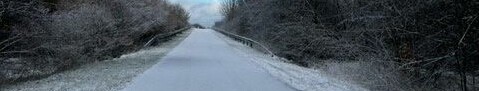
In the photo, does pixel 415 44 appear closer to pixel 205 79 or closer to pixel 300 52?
pixel 205 79

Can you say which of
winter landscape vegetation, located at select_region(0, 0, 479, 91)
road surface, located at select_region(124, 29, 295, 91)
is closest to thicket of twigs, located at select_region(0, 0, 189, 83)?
winter landscape vegetation, located at select_region(0, 0, 479, 91)

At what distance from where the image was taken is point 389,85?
607 inches

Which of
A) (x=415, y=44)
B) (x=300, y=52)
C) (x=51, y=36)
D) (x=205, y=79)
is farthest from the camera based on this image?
(x=300, y=52)

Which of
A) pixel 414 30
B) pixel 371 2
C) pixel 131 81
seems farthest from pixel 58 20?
pixel 414 30

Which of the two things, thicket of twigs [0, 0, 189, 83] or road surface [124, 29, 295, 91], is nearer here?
road surface [124, 29, 295, 91]

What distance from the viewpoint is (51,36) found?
1938cm

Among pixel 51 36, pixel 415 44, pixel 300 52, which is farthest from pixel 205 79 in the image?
pixel 300 52

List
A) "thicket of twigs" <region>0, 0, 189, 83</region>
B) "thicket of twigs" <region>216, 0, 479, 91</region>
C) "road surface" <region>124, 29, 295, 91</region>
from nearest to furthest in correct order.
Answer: "thicket of twigs" <region>216, 0, 479, 91</region> < "road surface" <region>124, 29, 295, 91</region> < "thicket of twigs" <region>0, 0, 189, 83</region>

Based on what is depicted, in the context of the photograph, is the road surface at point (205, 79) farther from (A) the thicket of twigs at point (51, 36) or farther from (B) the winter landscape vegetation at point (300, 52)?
(A) the thicket of twigs at point (51, 36)

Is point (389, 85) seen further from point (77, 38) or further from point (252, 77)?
point (77, 38)

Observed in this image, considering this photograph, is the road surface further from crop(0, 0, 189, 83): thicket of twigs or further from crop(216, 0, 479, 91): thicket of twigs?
crop(0, 0, 189, 83): thicket of twigs

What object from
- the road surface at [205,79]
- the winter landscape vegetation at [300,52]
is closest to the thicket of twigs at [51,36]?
the winter landscape vegetation at [300,52]

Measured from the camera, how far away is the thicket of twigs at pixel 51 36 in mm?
17656

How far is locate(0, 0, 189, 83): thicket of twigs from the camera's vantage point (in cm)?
1766
